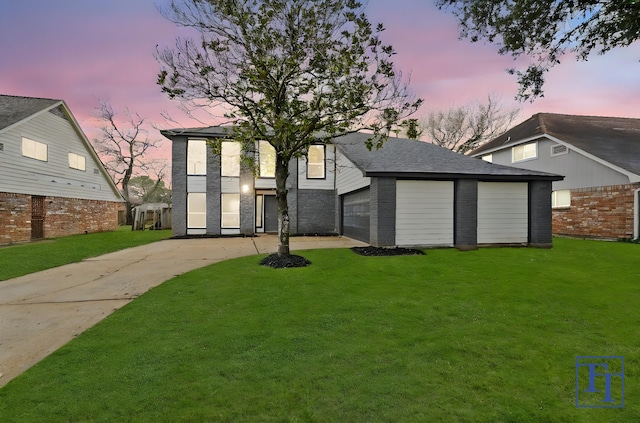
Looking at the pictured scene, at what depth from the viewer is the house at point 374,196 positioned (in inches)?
484

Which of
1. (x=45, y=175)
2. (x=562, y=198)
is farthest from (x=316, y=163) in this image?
(x=45, y=175)

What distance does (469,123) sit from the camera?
3591 cm

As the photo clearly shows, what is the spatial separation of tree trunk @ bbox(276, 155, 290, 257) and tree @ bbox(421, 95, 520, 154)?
30522 millimetres

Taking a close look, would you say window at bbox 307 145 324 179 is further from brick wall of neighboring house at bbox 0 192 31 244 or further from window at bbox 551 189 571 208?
brick wall of neighboring house at bbox 0 192 31 244

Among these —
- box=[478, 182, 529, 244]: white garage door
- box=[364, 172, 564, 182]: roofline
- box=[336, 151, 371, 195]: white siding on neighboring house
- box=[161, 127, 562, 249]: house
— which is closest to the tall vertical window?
box=[161, 127, 562, 249]: house

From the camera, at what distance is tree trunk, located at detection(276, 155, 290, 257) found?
31.7ft

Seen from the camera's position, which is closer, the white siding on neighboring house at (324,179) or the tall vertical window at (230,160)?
the tall vertical window at (230,160)

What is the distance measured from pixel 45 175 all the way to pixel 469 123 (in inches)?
1524

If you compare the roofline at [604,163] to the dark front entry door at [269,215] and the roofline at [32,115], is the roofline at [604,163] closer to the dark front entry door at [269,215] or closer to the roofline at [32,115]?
the dark front entry door at [269,215]

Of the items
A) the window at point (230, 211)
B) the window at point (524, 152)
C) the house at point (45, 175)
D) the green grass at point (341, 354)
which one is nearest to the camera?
the green grass at point (341, 354)

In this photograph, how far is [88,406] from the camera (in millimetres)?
2758

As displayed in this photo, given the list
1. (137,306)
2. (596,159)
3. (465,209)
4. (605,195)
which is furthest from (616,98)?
(137,306)

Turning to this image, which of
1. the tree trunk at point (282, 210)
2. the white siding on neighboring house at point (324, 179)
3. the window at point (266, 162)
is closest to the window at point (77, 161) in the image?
the window at point (266, 162)

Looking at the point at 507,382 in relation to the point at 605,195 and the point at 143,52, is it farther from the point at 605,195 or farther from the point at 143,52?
the point at 605,195
